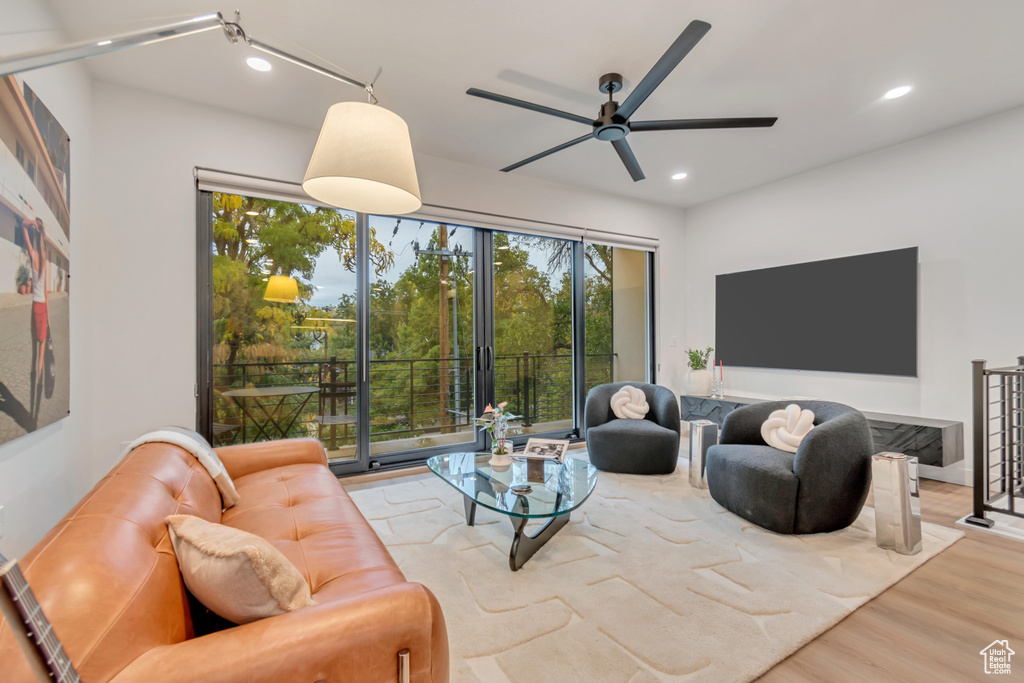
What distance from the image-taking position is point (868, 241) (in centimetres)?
387

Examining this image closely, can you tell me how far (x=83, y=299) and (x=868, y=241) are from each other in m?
5.70

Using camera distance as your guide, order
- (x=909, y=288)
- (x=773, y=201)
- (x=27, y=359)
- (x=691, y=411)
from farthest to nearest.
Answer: (x=691, y=411)
(x=773, y=201)
(x=909, y=288)
(x=27, y=359)

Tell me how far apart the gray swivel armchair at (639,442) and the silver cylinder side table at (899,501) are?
4.52 ft

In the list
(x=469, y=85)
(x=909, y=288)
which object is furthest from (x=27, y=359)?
(x=909, y=288)

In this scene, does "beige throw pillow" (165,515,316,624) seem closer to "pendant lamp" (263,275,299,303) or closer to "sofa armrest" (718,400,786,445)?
"pendant lamp" (263,275,299,303)

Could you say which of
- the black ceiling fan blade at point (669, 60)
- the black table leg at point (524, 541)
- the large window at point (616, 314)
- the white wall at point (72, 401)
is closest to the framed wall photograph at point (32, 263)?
the white wall at point (72, 401)

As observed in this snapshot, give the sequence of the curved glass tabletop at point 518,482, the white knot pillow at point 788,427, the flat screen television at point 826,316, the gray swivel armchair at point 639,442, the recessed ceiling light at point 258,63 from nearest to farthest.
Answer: the curved glass tabletop at point 518,482 < the recessed ceiling light at point 258,63 < the white knot pillow at point 788,427 < the gray swivel armchair at point 639,442 < the flat screen television at point 826,316

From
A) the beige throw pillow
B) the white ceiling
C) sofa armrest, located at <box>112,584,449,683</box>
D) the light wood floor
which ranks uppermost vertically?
the white ceiling

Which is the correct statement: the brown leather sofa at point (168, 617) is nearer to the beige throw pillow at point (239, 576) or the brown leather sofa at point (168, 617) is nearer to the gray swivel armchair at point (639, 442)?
the beige throw pillow at point (239, 576)

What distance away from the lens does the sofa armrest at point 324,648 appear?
800 mm

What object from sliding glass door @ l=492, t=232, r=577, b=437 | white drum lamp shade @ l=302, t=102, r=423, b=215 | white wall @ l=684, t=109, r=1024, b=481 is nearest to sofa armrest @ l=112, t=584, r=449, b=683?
white drum lamp shade @ l=302, t=102, r=423, b=215

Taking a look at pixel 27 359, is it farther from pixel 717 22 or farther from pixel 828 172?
pixel 828 172

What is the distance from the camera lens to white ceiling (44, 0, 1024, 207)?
7.09ft

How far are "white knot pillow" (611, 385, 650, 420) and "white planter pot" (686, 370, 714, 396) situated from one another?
1.28 metres
